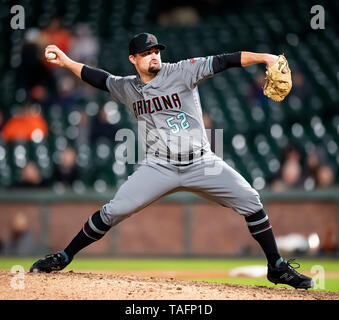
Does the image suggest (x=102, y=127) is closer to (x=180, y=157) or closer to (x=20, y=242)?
(x=20, y=242)

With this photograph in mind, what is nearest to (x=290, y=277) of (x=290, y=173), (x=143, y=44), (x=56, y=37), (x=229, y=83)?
(x=143, y=44)

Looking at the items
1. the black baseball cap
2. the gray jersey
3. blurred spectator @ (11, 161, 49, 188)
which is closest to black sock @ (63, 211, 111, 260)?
the gray jersey

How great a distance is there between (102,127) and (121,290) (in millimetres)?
6051

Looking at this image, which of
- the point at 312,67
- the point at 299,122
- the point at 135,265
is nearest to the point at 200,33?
the point at 312,67

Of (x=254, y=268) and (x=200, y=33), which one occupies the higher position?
(x=200, y=33)

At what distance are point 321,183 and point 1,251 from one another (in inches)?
190

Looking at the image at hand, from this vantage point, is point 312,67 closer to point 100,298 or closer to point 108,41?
point 108,41

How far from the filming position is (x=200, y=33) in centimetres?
1252

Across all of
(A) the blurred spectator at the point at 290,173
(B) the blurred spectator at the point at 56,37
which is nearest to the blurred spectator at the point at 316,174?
(A) the blurred spectator at the point at 290,173

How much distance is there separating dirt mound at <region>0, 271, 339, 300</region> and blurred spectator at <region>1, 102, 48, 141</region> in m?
5.80

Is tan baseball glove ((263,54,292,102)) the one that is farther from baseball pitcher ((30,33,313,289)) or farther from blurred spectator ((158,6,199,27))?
blurred spectator ((158,6,199,27))

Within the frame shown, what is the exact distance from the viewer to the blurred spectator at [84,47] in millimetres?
11008

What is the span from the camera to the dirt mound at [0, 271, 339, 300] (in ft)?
12.7

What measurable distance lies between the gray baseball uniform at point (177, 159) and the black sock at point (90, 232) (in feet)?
0.21
